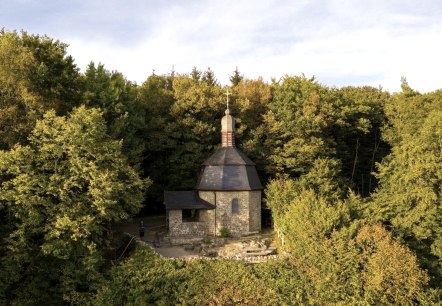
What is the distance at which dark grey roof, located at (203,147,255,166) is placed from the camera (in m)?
32.1

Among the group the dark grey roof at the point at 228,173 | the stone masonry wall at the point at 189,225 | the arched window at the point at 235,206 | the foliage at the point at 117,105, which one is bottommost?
the stone masonry wall at the point at 189,225

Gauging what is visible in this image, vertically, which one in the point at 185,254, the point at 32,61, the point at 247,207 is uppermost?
the point at 32,61

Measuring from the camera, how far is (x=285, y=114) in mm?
36812

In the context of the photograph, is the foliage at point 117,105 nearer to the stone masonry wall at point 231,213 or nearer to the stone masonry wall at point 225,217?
the stone masonry wall at point 225,217

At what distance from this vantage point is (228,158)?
32.4 metres

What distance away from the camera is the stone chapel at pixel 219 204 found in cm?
3019

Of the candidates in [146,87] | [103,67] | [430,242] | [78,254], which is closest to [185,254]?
[78,254]

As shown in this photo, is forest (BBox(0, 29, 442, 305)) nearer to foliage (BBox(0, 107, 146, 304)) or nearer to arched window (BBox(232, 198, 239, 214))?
foliage (BBox(0, 107, 146, 304))

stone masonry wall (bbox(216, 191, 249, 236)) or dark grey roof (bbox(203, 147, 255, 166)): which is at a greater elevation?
dark grey roof (bbox(203, 147, 255, 166))

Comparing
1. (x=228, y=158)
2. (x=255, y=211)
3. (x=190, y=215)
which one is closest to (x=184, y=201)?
(x=190, y=215)

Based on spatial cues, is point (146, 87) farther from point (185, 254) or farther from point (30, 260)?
point (30, 260)

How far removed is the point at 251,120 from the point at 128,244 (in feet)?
61.1

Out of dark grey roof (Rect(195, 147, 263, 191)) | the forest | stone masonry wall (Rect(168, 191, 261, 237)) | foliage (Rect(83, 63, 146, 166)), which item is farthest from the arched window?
foliage (Rect(83, 63, 146, 166))

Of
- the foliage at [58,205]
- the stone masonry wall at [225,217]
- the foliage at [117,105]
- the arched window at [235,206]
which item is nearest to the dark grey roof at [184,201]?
the stone masonry wall at [225,217]
